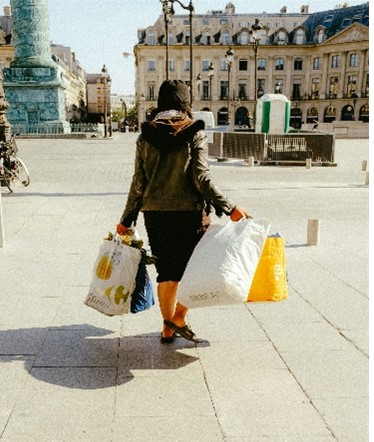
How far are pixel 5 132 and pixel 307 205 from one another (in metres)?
7.58

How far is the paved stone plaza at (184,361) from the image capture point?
2.79m

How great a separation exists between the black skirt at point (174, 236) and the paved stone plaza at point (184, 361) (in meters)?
0.70

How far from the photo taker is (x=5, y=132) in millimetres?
11938

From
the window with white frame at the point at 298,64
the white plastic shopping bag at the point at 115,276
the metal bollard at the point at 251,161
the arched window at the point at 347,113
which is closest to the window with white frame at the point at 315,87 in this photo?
the window with white frame at the point at 298,64

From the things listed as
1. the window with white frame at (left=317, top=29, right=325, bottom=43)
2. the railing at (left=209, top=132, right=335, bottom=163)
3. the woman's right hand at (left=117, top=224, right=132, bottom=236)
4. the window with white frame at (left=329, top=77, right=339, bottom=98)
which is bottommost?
the woman's right hand at (left=117, top=224, right=132, bottom=236)

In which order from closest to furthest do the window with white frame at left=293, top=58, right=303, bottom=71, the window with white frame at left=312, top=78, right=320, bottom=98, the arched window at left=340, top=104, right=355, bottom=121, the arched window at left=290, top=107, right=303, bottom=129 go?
the arched window at left=340, top=104, right=355, bottom=121 < the window with white frame at left=312, top=78, right=320, bottom=98 < the window with white frame at left=293, top=58, right=303, bottom=71 < the arched window at left=290, top=107, right=303, bottom=129

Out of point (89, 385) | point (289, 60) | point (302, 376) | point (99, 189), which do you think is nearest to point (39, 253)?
point (89, 385)

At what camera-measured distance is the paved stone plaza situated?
279 centimetres

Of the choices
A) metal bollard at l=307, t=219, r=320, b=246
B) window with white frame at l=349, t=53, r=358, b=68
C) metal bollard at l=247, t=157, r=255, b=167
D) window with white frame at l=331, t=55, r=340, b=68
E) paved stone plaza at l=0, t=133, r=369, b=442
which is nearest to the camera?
paved stone plaza at l=0, t=133, r=369, b=442

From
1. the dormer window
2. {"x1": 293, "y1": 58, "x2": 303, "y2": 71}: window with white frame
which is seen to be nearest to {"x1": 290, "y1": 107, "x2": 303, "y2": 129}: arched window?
{"x1": 293, "y1": 58, "x2": 303, "y2": 71}: window with white frame

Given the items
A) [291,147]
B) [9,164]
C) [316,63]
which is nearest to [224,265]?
[9,164]

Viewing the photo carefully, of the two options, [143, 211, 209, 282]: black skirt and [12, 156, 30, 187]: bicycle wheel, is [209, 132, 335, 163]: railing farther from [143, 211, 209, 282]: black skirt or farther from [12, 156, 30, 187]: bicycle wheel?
[143, 211, 209, 282]: black skirt

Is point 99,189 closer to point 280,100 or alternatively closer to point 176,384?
point 176,384

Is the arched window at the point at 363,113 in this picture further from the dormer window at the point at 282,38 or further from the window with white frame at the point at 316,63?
the dormer window at the point at 282,38
